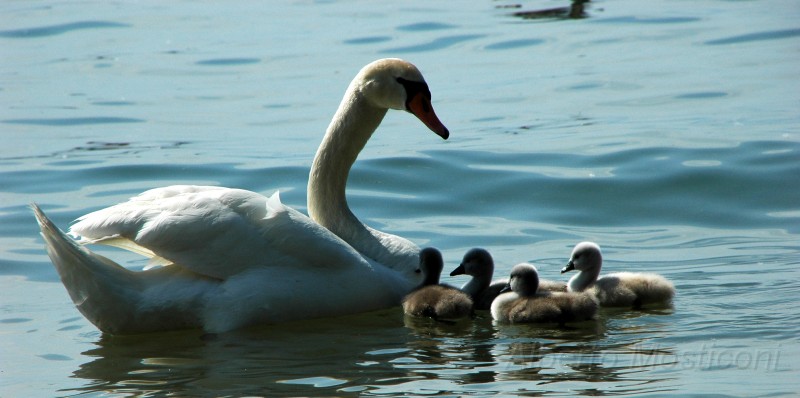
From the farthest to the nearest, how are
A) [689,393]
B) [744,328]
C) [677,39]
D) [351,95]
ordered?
[677,39] → [351,95] → [744,328] → [689,393]

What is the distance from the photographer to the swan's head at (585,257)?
7.66 meters

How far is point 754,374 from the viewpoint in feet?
20.4

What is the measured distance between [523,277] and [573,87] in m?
9.81

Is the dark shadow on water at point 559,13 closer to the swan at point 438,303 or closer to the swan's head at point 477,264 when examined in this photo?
the swan's head at point 477,264

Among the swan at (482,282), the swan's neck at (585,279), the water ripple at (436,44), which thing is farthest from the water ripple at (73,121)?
the swan's neck at (585,279)

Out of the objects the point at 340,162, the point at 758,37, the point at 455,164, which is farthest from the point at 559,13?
the point at 340,162

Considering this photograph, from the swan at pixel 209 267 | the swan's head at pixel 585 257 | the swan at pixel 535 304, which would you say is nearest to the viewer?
the swan at pixel 209 267

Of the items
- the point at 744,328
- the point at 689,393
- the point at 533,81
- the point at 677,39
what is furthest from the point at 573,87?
the point at 689,393

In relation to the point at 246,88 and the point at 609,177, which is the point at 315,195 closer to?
the point at 609,177

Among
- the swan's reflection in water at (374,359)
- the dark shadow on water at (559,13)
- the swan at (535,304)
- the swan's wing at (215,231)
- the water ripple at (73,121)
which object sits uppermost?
the dark shadow on water at (559,13)

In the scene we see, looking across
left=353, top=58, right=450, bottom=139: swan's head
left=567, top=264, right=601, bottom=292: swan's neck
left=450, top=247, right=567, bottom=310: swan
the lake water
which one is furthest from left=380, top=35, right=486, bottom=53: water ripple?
left=567, top=264, right=601, bottom=292: swan's neck

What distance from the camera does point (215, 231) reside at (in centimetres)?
717

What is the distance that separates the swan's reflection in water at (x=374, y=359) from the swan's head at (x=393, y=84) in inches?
56.0

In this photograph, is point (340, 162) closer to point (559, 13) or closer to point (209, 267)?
point (209, 267)
